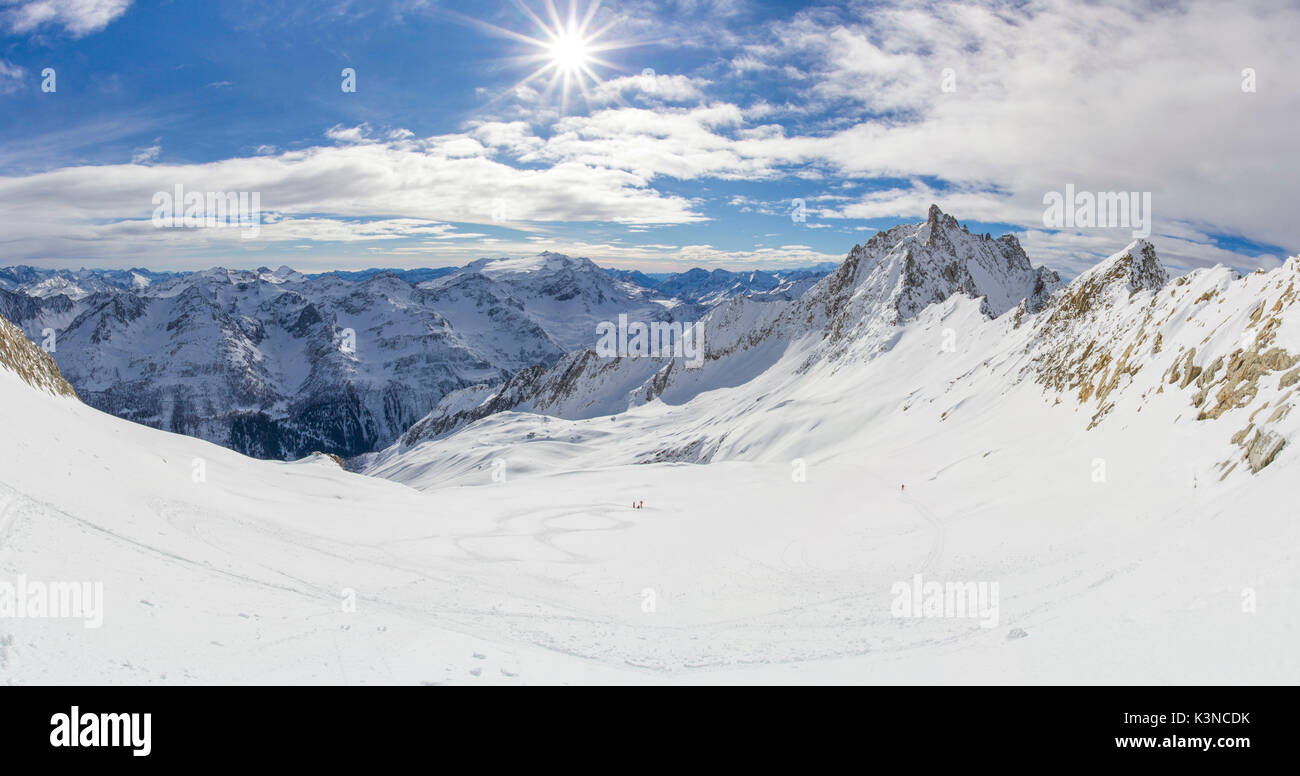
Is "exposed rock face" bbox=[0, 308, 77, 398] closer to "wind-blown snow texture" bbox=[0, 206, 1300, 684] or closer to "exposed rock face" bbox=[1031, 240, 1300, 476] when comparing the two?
"wind-blown snow texture" bbox=[0, 206, 1300, 684]

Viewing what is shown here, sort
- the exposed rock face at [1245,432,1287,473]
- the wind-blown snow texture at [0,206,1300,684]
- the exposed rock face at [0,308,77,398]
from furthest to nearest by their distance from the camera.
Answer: the exposed rock face at [0,308,77,398]
the exposed rock face at [1245,432,1287,473]
the wind-blown snow texture at [0,206,1300,684]

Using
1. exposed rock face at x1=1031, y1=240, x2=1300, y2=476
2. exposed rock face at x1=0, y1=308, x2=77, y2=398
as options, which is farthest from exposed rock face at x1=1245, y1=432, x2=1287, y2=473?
exposed rock face at x1=0, y1=308, x2=77, y2=398

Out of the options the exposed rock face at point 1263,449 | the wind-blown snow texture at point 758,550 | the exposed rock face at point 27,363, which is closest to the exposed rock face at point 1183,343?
the exposed rock face at point 1263,449

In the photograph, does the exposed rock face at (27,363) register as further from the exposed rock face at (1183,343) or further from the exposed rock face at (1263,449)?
the exposed rock face at (1183,343)

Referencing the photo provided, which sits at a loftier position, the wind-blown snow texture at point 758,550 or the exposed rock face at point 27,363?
the exposed rock face at point 27,363

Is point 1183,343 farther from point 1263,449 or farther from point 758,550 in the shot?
point 758,550

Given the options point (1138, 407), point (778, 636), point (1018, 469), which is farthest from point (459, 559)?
point (1138, 407)
